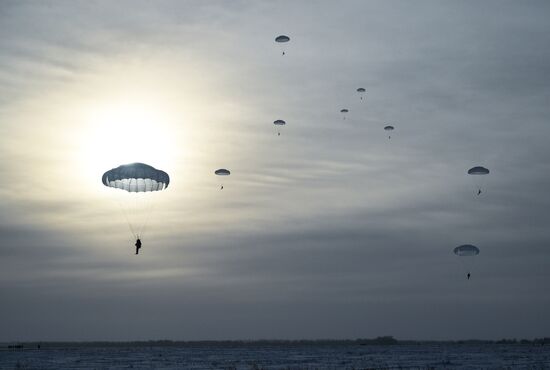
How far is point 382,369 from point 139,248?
110 feet

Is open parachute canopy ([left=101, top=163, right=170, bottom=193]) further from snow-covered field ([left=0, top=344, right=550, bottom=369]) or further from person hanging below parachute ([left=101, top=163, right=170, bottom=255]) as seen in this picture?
snow-covered field ([left=0, top=344, right=550, bottom=369])

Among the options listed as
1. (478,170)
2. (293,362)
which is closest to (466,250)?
(478,170)

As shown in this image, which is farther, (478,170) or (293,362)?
(293,362)

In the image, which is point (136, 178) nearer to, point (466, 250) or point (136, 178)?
point (136, 178)

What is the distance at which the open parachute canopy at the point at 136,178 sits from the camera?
168 ft

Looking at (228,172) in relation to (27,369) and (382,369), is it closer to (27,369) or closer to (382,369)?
(382,369)

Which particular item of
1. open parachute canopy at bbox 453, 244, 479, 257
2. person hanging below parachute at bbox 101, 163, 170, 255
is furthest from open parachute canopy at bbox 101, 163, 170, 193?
open parachute canopy at bbox 453, 244, 479, 257

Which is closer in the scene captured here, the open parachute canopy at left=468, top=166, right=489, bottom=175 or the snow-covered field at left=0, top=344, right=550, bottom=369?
the open parachute canopy at left=468, top=166, right=489, bottom=175

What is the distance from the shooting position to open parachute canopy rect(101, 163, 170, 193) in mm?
51125

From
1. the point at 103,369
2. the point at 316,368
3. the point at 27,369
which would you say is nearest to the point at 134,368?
the point at 103,369

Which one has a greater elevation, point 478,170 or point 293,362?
point 478,170

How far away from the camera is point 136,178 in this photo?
51062 mm

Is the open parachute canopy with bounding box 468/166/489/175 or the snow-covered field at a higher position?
Answer: the open parachute canopy with bounding box 468/166/489/175

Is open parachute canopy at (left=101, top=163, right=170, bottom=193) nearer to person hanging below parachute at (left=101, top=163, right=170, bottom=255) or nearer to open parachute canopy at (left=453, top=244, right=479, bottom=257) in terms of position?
person hanging below parachute at (left=101, top=163, right=170, bottom=255)
